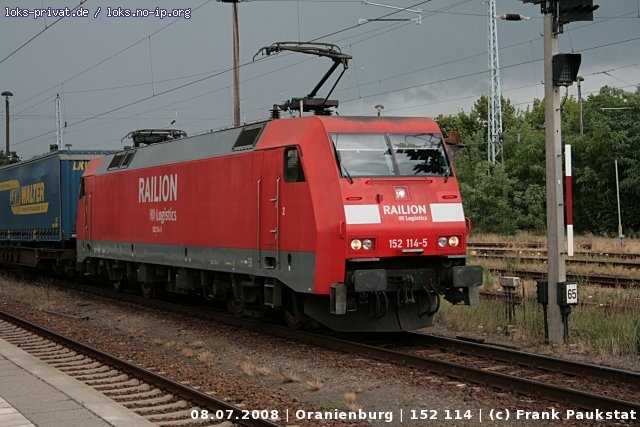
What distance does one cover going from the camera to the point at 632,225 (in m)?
40.5

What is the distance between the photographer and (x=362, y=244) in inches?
416

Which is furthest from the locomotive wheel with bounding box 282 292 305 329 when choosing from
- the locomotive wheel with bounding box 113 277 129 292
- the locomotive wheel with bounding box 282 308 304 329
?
the locomotive wheel with bounding box 113 277 129 292

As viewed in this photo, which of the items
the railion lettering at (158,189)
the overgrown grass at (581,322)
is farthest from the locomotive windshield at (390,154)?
the railion lettering at (158,189)

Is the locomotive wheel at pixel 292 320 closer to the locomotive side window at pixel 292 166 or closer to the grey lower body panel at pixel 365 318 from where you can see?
the grey lower body panel at pixel 365 318

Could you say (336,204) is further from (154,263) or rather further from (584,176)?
(584,176)

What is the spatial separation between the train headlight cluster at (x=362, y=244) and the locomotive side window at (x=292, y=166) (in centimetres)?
123

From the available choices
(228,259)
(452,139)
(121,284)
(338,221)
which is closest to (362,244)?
(338,221)

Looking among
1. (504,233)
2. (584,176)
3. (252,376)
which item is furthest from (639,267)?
(584,176)

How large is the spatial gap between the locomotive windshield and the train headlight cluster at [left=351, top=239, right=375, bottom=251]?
91cm

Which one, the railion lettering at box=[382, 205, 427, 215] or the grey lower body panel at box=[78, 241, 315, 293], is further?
the grey lower body panel at box=[78, 241, 315, 293]

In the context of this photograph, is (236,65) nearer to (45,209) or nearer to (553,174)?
(45,209)

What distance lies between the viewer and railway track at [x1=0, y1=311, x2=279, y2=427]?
25.1 ft

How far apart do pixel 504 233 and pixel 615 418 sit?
3336cm

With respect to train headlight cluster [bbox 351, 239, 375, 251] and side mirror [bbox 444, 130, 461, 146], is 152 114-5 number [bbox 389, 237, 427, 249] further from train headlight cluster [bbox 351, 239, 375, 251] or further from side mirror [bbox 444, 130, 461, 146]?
side mirror [bbox 444, 130, 461, 146]
